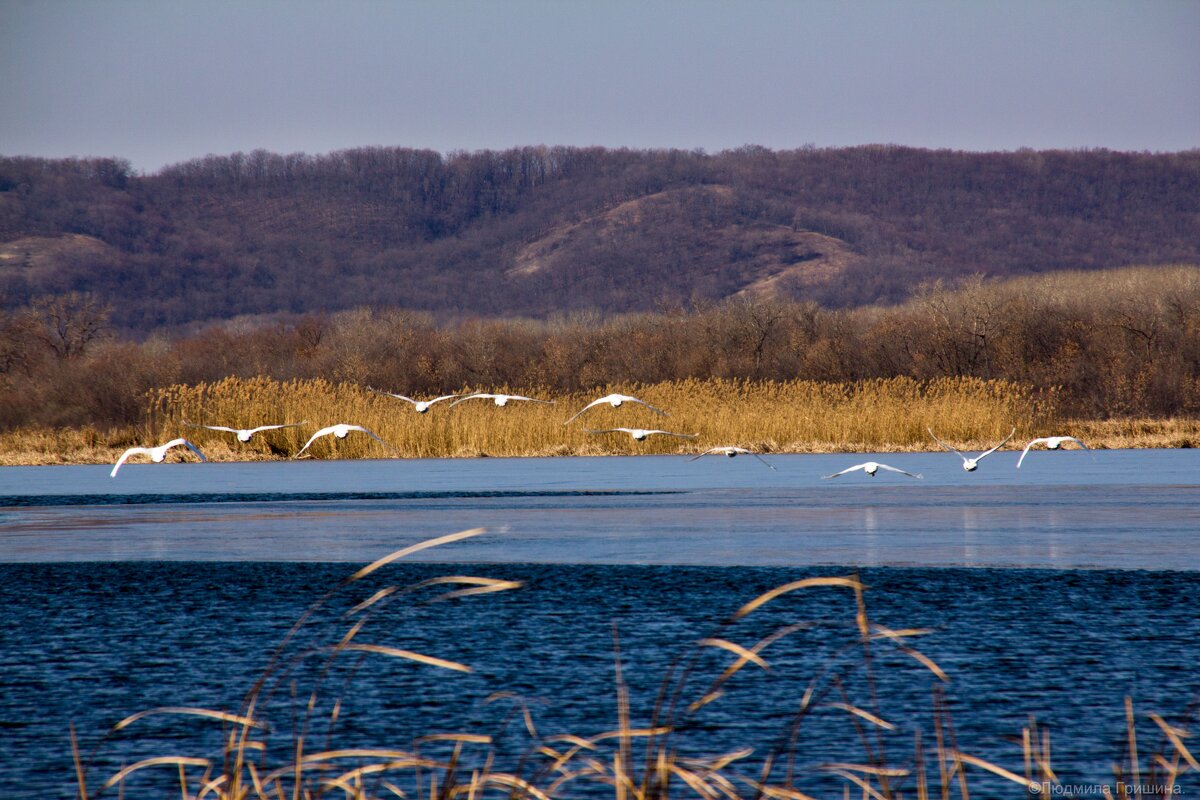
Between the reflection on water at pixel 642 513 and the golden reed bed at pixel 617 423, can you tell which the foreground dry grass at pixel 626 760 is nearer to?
the reflection on water at pixel 642 513

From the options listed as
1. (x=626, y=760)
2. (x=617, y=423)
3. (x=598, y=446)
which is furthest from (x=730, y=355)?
(x=626, y=760)

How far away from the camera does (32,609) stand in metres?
10.2

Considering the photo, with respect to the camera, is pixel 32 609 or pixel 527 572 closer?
pixel 32 609

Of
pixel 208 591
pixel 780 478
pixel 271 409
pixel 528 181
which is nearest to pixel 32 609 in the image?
pixel 208 591

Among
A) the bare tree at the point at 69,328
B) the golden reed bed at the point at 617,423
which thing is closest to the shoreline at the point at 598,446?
the golden reed bed at the point at 617,423

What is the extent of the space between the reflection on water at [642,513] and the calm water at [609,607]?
0.25ft

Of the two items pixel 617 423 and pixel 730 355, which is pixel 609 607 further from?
pixel 730 355

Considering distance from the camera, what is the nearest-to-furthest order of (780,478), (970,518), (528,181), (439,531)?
(439,531)
(970,518)
(780,478)
(528,181)

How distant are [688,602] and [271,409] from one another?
20.0m

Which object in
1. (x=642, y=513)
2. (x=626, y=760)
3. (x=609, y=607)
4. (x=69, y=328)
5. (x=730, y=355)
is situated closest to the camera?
(x=626, y=760)

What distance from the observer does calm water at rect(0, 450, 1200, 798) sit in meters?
6.66

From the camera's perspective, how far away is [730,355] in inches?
1844

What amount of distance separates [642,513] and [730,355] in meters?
30.0

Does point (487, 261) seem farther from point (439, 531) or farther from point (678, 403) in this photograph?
point (439, 531)
